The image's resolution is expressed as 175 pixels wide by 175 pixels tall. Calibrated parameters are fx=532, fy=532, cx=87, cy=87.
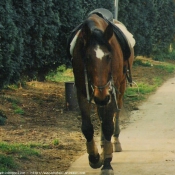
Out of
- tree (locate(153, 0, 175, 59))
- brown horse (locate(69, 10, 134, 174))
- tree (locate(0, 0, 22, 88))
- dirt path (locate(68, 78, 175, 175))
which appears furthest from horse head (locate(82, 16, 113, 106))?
tree (locate(153, 0, 175, 59))

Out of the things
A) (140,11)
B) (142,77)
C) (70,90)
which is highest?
(70,90)

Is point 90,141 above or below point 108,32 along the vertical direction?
below

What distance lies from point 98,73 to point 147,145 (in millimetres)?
3002

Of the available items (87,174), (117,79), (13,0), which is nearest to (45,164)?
(87,174)

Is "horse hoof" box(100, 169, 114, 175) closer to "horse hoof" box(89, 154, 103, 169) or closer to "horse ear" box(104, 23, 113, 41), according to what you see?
"horse hoof" box(89, 154, 103, 169)

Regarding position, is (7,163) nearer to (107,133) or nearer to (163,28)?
(107,133)

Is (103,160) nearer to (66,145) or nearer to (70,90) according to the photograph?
(66,145)

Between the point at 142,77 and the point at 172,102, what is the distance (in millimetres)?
5496

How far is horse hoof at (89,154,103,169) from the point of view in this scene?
7.30 metres

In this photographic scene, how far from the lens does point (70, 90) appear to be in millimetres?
11836

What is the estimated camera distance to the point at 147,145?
353 inches

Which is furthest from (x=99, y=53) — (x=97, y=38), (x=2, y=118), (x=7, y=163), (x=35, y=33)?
(x=35, y=33)

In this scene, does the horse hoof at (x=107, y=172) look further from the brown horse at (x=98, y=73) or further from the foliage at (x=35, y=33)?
the foliage at (x=35, y=33)

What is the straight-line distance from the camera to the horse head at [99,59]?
249 inches
